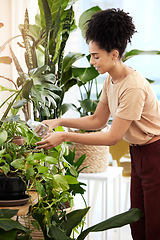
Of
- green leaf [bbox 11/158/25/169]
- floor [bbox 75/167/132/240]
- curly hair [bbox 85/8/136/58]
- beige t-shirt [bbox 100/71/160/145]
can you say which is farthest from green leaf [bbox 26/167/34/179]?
floor [bbox 75/167/132/240]

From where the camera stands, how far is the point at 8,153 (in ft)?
3.84

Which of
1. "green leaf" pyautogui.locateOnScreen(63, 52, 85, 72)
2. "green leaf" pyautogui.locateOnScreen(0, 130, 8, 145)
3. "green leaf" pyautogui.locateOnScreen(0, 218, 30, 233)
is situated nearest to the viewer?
"green leaf" pyautogui.locateOnScreen(0, 218, 30, 233)

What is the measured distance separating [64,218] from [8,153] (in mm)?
329

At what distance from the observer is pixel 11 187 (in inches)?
43.4

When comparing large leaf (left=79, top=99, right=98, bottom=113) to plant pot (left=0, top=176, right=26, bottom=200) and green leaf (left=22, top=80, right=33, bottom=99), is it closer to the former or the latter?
green leaf (left=22, top=80, right=33, bottom=99)

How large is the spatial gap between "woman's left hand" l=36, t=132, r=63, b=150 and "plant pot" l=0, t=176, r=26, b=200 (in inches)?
5.9

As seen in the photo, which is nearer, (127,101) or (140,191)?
(127,101)

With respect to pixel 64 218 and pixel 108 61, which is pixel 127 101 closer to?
pixel 108 61

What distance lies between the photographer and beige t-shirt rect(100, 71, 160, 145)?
5.04 feet

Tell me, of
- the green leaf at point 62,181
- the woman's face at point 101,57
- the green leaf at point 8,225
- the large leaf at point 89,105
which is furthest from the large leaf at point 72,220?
the large leaf at point 89,105

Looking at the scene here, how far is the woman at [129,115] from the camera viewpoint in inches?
60.8

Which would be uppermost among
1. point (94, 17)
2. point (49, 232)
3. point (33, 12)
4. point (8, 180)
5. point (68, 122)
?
point (33, 12)

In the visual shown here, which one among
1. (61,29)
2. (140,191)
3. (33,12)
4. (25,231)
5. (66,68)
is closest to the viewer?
(25,231)

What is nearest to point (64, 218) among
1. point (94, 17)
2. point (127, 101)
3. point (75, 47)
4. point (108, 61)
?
point (127, 101)
